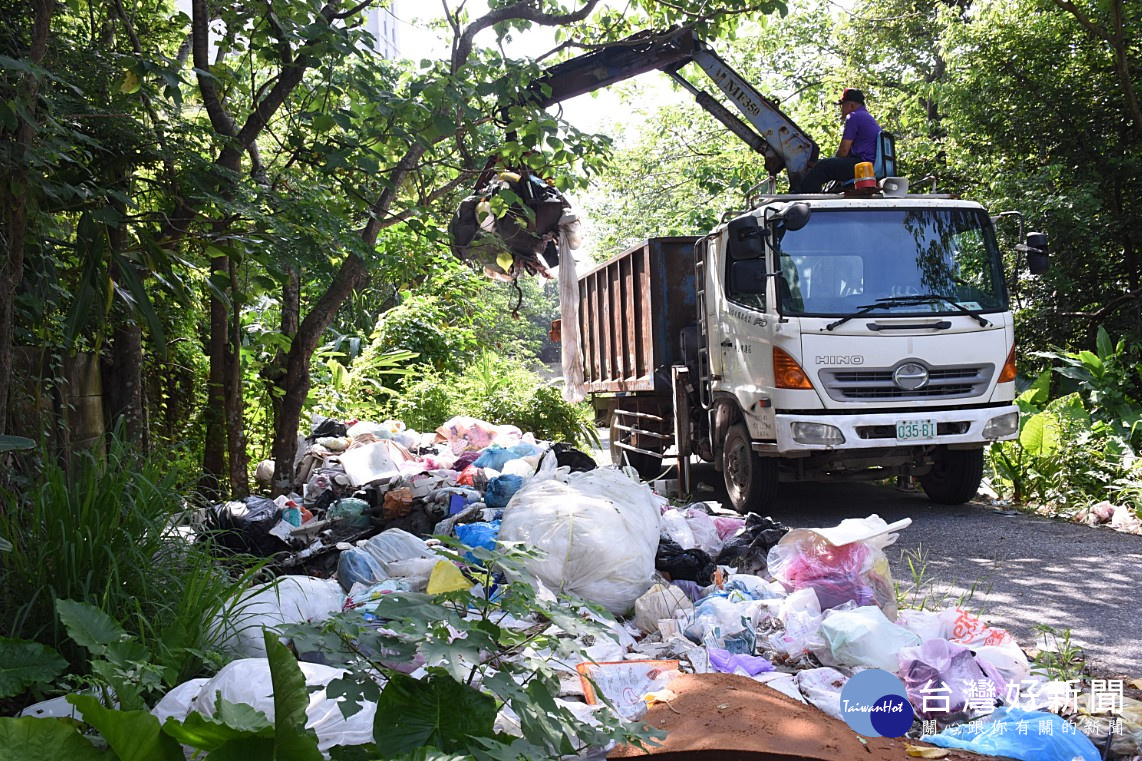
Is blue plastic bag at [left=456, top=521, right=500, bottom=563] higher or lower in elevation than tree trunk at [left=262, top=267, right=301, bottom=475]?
lower

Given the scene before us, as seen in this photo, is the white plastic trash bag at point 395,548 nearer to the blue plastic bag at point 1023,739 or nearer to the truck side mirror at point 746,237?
the blue plastic bag at point 1023,739

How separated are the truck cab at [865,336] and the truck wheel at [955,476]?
100 mm

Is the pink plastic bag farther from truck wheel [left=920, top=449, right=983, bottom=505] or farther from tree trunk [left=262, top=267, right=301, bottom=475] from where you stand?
tree trunk [left=262, top=267, right=301, bottom=475]

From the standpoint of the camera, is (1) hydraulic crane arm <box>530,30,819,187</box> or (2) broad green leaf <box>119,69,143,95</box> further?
(1) hydraulic crane arm <box>530,30,819,187</box>

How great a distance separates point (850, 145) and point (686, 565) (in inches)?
196

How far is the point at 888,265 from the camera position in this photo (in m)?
7.32

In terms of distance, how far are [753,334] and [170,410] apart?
4459mm

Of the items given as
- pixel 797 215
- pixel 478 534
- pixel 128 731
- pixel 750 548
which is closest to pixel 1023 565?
pixel 750 548

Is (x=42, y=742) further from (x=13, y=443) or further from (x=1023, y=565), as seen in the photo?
(x=1023, y=565)

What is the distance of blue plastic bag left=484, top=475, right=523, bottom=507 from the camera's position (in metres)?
6.11

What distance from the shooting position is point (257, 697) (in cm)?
259

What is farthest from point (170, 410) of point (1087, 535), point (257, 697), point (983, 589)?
point (1087, 535)

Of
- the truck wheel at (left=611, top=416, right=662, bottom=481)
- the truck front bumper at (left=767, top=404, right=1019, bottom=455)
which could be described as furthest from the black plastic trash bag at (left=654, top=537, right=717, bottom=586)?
the truck wheel at (left=611, top=416, right=662, bottom=481)

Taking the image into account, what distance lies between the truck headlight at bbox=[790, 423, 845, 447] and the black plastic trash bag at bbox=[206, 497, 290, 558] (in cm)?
376
